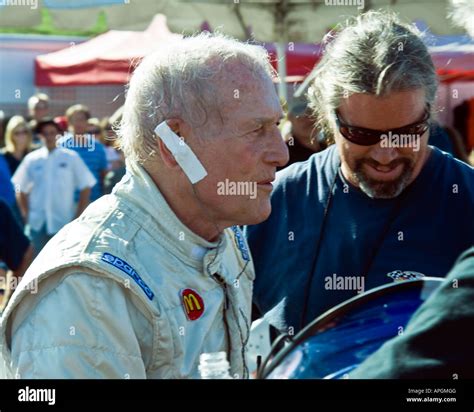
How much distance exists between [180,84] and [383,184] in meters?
0.64

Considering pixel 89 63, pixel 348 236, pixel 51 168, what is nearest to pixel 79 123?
pixel 51 168

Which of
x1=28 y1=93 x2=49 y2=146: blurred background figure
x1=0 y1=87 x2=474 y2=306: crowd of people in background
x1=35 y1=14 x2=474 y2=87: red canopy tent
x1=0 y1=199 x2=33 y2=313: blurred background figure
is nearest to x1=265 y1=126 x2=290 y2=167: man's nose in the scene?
x1=35 y1=14 x2=474 y2=87: red canopy tent

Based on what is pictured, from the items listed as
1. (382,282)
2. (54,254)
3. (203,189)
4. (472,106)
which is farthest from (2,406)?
(472,106)

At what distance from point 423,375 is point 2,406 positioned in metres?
0.97

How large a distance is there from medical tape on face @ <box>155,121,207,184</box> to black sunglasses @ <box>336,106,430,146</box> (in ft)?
1.66

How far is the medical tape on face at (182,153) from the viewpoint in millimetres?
1874

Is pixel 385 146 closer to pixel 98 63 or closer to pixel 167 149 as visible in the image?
pixel 167 149

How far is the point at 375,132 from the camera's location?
7.31ft

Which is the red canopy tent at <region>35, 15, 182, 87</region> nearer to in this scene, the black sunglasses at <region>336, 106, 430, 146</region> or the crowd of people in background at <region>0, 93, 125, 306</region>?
the crowd of people in background at <region>0, 93, 125, 306</region>

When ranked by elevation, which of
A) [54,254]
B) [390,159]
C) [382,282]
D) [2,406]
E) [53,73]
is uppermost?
[53,73]

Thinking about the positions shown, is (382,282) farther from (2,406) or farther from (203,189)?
(2,406)

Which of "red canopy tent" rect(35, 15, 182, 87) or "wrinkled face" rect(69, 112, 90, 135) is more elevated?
"red canopy tent" rect(35, 15, 182, 87)

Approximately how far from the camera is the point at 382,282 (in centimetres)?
224

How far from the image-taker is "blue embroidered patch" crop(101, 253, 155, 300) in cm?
171
